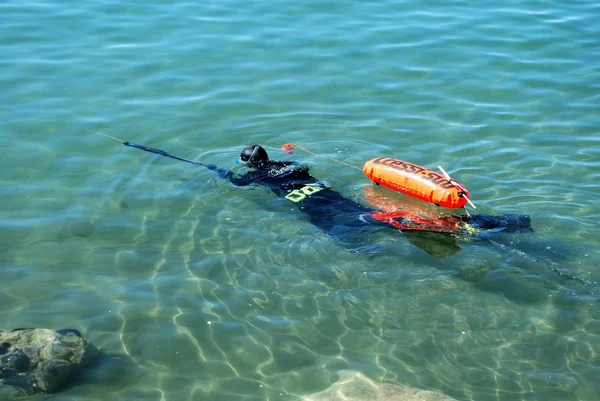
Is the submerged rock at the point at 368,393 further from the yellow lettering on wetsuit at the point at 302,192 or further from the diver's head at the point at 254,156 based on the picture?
the diver's head at the point at 254,156

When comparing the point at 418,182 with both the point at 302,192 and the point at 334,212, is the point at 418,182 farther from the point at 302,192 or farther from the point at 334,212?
the point at 302,192

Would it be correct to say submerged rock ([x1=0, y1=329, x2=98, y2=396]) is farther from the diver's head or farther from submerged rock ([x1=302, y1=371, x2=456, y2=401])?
the diver's head

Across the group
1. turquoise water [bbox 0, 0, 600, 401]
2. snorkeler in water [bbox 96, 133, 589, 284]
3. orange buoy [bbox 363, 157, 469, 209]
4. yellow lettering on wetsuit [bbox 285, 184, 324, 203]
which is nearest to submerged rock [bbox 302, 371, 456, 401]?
turquoise water [bbox 0, 0, 600, 401]

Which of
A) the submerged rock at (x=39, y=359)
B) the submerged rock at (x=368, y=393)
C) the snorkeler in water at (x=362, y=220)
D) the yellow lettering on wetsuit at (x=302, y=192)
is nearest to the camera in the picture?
the submerged rock at (x=368, y=393)

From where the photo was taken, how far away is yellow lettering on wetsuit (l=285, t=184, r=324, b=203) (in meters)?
8.48

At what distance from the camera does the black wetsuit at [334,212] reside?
7.94 meters

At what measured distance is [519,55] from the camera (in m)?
13.0

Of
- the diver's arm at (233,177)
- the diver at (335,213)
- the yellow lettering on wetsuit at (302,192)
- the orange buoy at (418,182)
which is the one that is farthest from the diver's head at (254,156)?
the orange buoy at (418,182)

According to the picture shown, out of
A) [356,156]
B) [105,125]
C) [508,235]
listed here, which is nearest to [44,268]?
[105,125]

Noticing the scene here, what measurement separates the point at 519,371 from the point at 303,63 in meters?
7.67

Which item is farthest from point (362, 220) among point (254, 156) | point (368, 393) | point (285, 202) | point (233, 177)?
point (368, 393)

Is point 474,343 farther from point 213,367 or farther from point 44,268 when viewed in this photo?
point 44,268

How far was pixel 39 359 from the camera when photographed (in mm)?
6305

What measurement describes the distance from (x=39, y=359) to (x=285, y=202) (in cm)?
350
